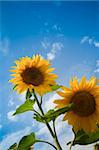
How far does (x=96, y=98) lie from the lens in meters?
0.41

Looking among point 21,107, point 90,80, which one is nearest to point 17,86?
point 21,107

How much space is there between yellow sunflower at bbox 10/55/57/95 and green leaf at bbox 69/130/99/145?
0.12 m

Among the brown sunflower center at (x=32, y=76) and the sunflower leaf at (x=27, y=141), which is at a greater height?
the brown sunflower center at (x=32, y=76)

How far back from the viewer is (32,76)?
0.55 meters

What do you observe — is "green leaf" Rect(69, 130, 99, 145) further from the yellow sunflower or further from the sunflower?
the yellow sunflower

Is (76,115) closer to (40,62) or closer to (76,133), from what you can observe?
(76,133)

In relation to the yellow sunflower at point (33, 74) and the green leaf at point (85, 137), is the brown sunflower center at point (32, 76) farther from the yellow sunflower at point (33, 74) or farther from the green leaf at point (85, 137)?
the green leaf at point (85, 137)

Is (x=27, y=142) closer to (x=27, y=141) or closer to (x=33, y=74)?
(x=27, y=141)

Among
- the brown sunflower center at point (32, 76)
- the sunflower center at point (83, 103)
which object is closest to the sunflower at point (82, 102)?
the sunflower center at point (83, 103)

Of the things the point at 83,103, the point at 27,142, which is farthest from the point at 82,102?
the point at 27,142

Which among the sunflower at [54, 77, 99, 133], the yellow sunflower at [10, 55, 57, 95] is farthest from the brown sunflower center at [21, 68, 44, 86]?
the sunflower at [54, 77, 99, 133]

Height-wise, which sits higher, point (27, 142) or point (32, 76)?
point (32, 76)

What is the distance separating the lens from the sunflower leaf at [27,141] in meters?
0.42

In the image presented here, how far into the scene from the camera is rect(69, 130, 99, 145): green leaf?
36cm
